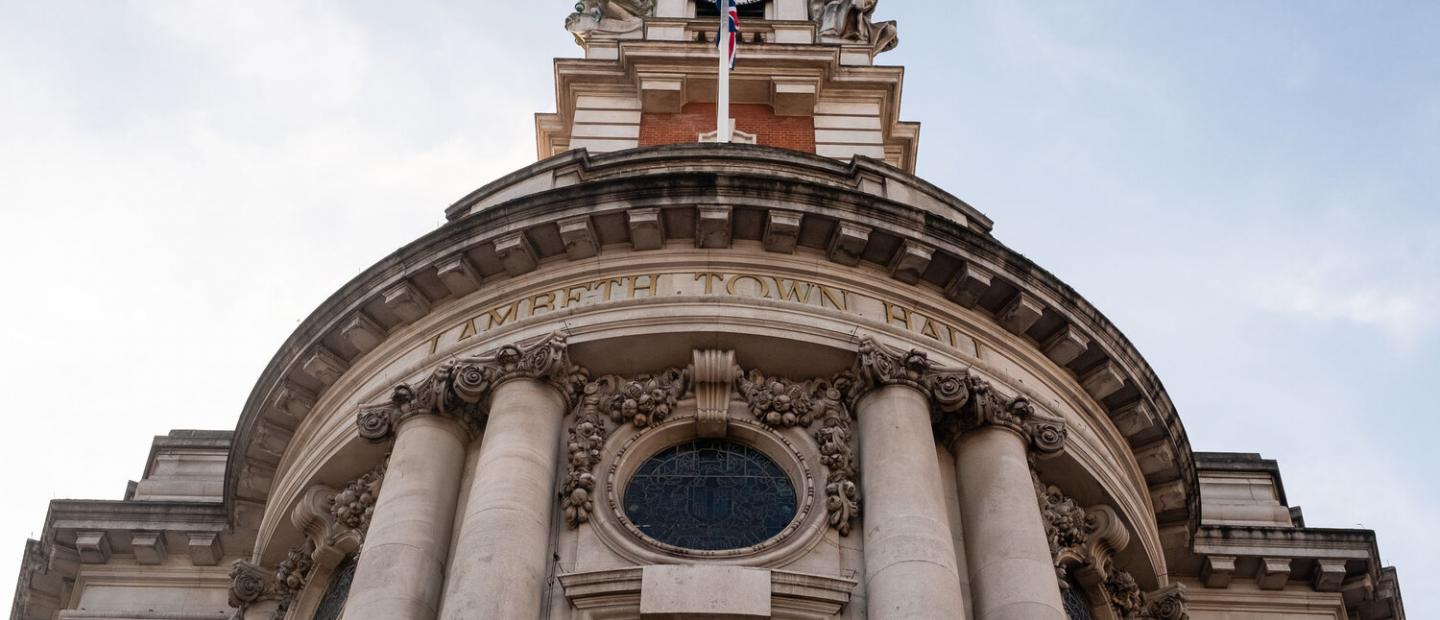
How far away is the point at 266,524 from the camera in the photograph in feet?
80.5

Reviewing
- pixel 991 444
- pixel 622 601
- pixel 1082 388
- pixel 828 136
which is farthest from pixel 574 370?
pixel 828 136

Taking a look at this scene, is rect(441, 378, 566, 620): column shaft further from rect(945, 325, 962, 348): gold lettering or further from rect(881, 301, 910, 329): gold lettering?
rect(945, 325, 962, 348): gold lettering

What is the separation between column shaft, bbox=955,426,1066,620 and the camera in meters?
19.2

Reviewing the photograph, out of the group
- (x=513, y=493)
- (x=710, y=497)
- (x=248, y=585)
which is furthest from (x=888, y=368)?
(x=248, y=585)

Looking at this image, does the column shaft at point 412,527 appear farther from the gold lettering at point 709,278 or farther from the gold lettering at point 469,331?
the gold lettering at point 709,278

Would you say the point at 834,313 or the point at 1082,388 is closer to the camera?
the point at 834,313

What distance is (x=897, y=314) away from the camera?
22719 mm

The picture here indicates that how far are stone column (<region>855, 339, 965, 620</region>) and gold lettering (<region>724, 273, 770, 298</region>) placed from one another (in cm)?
163

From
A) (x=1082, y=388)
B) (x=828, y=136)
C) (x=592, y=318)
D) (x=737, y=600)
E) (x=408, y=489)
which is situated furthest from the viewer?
(x=828, y=136)

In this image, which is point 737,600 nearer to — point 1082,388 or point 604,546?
point 604,546

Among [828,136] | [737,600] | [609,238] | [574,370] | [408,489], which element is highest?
[828,136]

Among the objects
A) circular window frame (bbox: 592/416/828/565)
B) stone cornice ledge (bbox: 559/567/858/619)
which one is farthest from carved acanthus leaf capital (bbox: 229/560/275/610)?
stone cornice ledge (bbox: 559/567/858/619)

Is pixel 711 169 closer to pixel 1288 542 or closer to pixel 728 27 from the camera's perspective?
pixel 728 27

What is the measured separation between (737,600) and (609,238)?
6331mm
